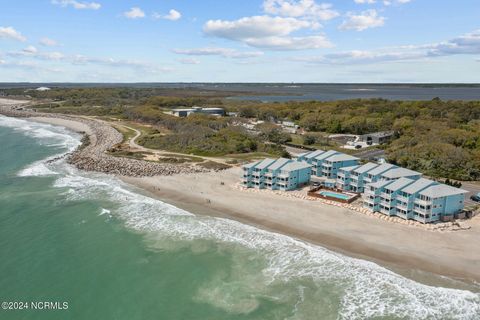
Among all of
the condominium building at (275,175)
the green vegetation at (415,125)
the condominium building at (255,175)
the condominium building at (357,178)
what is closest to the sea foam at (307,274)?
the condominium building at (255,175)

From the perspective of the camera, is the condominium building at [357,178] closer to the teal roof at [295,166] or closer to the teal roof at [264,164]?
the teal roof at [295,166]

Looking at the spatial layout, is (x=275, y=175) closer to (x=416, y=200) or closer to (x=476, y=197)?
(x=416, y=200)

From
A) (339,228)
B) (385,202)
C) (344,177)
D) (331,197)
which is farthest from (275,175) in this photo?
(385,202)

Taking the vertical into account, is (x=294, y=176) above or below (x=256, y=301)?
above

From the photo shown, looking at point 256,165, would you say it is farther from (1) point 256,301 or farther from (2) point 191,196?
(1) point 256,301

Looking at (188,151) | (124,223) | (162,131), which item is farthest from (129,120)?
(124,223)
